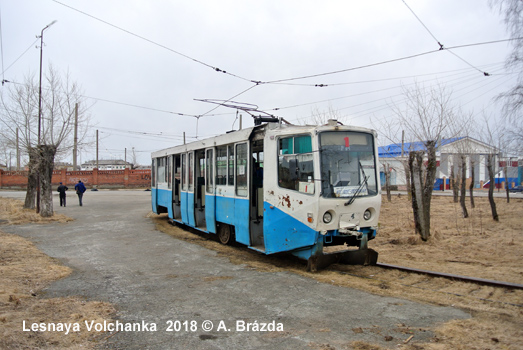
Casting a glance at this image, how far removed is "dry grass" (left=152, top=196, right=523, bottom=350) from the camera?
4480mm

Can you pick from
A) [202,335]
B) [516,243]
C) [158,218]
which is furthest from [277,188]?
[158,218]

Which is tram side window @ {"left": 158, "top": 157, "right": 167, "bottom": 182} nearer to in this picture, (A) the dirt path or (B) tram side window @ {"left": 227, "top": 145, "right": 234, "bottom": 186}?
(A) the dirt path

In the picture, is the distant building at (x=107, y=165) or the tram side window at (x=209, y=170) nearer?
the tram side window at (x=209, y=170)

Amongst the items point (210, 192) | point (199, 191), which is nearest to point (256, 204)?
point (210, 192)

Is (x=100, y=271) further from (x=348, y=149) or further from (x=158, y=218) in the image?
(x=158, y=218)

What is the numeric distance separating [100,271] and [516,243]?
10.6 m

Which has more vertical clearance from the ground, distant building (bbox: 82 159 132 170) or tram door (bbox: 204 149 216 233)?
distant building (bbox: 82 159 132 170)

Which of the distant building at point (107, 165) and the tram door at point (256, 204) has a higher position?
the distant building at point (107, 165)

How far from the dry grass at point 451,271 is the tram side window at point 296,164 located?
1.73m

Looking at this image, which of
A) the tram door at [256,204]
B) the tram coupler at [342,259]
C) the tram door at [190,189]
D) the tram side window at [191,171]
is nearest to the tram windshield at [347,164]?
the tram coupler at [342,259]

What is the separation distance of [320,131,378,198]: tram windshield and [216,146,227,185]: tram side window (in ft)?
11.8

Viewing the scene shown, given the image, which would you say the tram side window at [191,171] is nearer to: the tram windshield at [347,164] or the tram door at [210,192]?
the tram door at [210,192]

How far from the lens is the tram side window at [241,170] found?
928 cm

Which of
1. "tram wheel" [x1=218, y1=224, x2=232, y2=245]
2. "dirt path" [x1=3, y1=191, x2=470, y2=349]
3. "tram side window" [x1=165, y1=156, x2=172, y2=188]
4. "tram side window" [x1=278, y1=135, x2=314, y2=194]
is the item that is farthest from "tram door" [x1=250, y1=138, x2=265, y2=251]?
"tram side window" [x1=165, y1=156, x2=172, y2=188]
